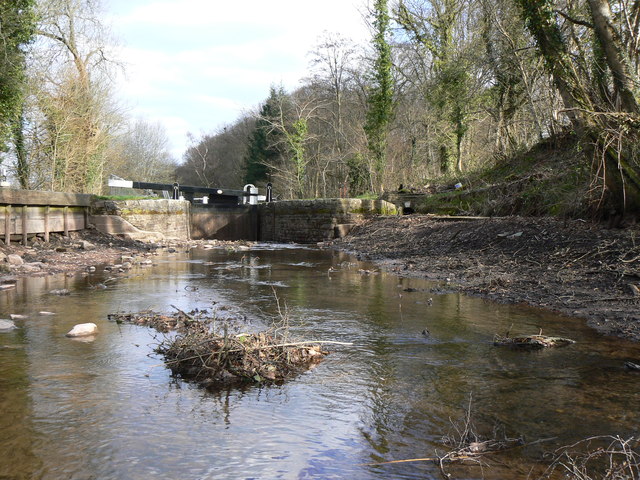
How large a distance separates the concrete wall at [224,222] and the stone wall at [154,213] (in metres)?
1.47

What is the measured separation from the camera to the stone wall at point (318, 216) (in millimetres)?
21781

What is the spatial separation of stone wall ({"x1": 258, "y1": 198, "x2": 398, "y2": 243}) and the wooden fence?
29.0 feet

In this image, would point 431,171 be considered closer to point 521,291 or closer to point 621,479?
point 521,291

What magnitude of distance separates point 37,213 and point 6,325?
10.1 metres

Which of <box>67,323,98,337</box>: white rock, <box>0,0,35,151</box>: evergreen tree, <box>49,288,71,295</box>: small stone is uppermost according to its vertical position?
<box>0,0,35,151</box>: evergreen tree

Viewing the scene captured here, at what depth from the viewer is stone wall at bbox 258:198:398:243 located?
2178cm

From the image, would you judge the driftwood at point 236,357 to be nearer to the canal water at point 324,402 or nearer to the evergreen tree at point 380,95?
the canal water at point 324,402

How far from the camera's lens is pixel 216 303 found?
7520 millimetres

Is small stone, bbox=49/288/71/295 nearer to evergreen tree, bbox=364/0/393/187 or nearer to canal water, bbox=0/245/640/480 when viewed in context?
canal water, bbox=0/245/640/480

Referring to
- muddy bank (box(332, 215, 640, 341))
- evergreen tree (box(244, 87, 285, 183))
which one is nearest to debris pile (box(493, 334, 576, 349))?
muddy bank (box(332, 215, 640, 341))

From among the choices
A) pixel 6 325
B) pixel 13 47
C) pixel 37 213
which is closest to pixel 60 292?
pixel 6 325

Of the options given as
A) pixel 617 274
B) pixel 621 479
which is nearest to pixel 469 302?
Answer: pixel 617 274

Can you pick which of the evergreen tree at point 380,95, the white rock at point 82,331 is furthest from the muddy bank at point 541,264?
the evergreen tree at point 380,95

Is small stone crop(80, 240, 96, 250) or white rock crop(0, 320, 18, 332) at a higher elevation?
small stone crop(80, 240, 96, 250)
